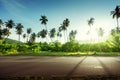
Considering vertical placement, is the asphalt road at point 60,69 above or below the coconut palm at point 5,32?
below

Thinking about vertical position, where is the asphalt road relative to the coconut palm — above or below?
below

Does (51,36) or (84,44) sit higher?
(51,36)

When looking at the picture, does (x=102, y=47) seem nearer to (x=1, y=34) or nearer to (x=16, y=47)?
(x=16, y=47)

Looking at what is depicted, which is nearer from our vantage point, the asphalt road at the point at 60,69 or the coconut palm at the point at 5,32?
the asphalt road at the point at 60,69

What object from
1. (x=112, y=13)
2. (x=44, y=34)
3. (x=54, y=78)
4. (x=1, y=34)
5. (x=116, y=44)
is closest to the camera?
(x=54, y=78)

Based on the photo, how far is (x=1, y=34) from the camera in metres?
101

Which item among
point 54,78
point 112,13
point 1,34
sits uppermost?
point 112,13

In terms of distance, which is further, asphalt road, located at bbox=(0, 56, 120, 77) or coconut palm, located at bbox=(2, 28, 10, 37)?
coconut palm, located at bbox=(2, 28, 10, 37)

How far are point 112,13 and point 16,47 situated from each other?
42.9 metres

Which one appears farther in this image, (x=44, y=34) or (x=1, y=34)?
(x=44, y=34)

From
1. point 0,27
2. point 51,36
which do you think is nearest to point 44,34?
point 51,36

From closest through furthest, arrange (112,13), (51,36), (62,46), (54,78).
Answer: (54,78)
(62,46)
(112,13)
(51,36)

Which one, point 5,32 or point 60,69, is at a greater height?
point 5,32

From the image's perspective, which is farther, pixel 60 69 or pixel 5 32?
pixel 5 32
